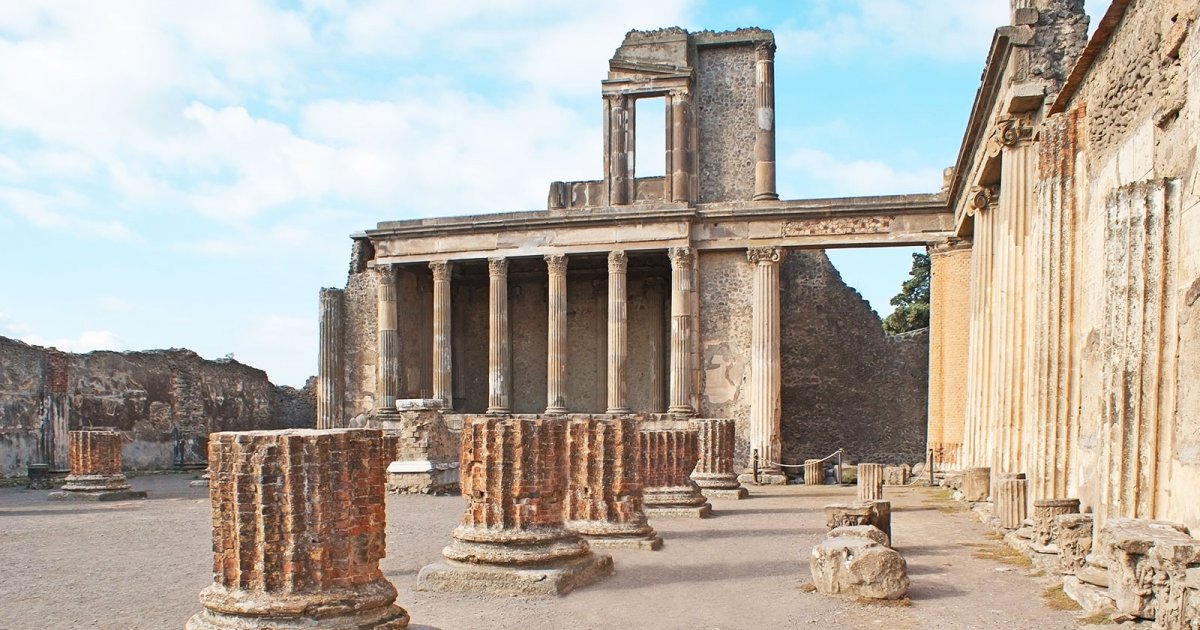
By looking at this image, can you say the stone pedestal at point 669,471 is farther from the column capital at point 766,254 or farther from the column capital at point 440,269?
the column capital at point 440,269

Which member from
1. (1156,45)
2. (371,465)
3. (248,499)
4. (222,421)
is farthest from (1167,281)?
(222,421)

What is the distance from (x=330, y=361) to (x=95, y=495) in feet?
29.6

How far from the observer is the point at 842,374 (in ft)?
83.4

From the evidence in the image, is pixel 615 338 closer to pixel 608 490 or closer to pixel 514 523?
pixel 608 490

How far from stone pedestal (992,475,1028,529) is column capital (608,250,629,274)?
12.9 metres

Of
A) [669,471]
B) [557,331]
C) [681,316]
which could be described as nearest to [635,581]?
[669,471]

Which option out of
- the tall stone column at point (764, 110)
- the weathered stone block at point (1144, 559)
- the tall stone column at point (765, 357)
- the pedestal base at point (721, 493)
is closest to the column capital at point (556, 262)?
the tall stone column at point (765, 357)

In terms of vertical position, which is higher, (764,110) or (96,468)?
(764,110)

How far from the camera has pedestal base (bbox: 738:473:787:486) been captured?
65.8 ft

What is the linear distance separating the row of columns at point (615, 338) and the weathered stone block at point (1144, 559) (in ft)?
49.2

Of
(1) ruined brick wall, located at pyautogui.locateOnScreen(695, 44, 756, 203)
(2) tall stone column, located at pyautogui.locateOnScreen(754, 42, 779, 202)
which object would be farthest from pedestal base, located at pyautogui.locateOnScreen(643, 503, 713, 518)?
(1) ruined brick wall, located at pyautogui.locateOnScreen(695, 44, 756, 203)

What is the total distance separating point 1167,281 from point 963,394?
12565mm

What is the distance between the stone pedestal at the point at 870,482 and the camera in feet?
44.0

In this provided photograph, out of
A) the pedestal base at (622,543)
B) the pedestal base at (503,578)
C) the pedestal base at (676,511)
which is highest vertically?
the pedestal base at (503,578)
